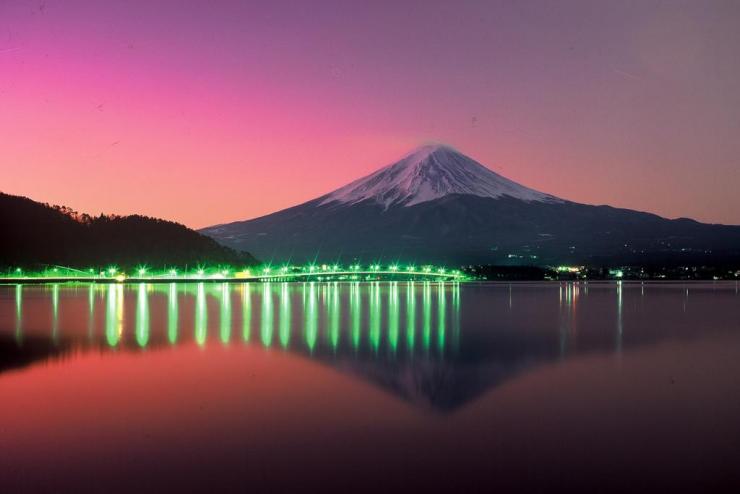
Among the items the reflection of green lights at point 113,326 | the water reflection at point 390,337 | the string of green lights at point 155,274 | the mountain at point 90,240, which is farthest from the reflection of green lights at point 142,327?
the mountain at point 90,240

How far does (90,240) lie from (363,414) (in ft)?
376

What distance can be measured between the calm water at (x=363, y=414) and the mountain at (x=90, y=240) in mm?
96400

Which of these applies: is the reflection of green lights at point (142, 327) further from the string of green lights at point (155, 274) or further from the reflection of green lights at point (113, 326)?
the string of green lights at point (155, 274)

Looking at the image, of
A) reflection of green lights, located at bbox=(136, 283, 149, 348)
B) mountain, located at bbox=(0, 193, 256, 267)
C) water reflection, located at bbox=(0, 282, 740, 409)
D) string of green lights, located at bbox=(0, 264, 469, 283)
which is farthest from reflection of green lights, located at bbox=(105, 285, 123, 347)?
mountain, located at bbox=(0, 193, 256, 267)

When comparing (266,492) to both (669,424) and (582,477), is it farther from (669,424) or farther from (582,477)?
(669,424)

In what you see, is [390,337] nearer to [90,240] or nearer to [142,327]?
[142,327]

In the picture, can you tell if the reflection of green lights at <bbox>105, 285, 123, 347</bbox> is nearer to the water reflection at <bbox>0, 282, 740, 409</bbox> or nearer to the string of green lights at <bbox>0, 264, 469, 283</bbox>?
the water reflection at <bbox>0, 282, 740, 409</bbox>

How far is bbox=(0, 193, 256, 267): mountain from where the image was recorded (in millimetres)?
108700

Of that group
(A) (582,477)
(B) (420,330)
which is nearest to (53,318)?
(B) (420,330)

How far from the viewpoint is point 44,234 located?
112188mm

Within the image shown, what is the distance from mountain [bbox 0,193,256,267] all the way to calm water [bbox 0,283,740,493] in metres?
96.4

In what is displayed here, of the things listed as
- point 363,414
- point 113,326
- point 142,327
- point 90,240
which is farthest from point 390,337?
point 90,240

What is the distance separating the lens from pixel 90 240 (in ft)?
384

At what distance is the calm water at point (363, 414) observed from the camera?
689cm
